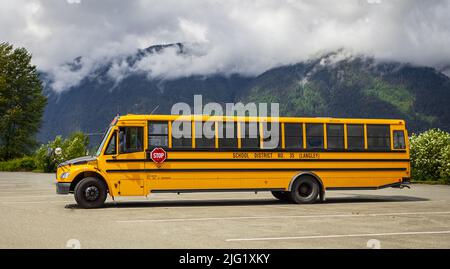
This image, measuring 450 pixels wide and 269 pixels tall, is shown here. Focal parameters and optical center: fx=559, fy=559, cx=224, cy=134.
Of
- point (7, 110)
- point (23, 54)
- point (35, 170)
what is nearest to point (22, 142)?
point (7, 110)

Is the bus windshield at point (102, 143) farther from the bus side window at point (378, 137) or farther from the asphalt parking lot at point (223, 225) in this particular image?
the bus side window at point (378, 137)

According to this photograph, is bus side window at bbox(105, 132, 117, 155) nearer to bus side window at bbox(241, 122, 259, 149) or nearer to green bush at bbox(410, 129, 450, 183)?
bus side window at bbox(241, 122, 259, 149)

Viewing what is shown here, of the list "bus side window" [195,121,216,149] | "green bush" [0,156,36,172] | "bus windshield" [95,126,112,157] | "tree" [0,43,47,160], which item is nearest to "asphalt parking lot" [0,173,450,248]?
"bus windshield" [95,126,112,157]

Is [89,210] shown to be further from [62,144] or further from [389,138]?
[62,144]

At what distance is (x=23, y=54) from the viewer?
228ft

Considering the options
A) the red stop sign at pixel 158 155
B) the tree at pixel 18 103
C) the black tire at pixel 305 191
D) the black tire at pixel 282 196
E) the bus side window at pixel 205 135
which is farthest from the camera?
the tree at pixel 18 103

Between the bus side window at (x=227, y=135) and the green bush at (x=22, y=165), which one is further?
the green bush at (x=22, y=165)

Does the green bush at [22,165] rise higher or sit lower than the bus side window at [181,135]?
lower

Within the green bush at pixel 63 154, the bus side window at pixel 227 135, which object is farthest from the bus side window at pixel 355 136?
the green bush at pixel 63 154

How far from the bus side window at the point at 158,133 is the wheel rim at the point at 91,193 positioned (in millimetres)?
2100

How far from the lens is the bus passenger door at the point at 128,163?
15.8 meters

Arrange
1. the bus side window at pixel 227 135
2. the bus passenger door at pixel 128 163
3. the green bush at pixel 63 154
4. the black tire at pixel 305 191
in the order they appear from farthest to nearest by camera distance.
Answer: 1. the green bush at pixel 63 154
2. the black tire at pixel 305 191
3. the bus side window at pixel 227 135
4. the bus passenger door at pixel 128 163

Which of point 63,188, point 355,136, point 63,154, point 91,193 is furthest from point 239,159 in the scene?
point 63,154

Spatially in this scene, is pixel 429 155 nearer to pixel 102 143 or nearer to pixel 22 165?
pixel 102 143
